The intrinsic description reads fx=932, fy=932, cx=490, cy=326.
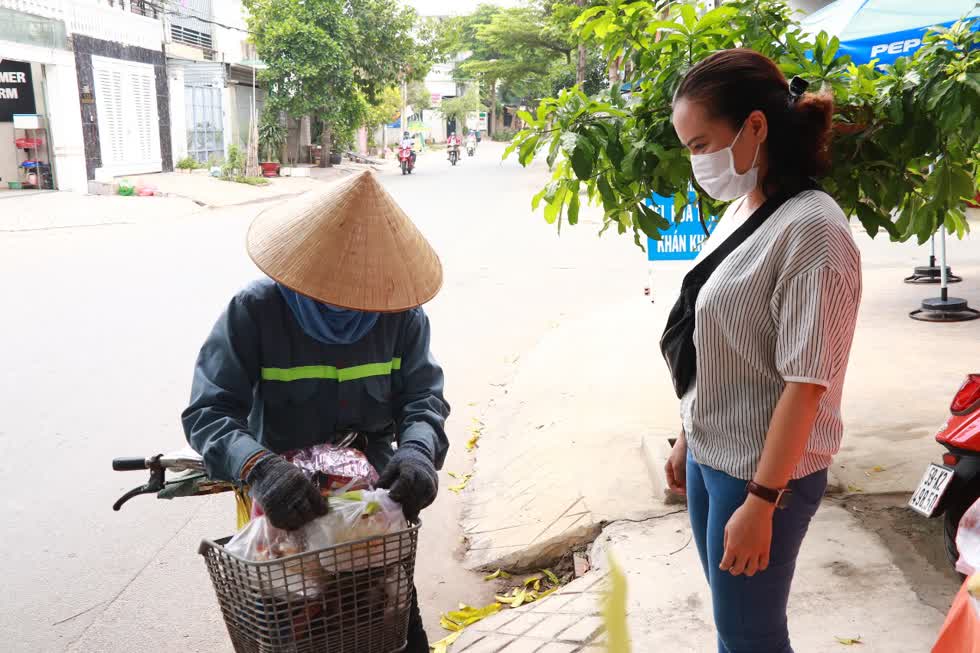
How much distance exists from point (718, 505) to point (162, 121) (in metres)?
25.7

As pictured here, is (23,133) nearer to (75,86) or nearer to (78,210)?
(75,86)

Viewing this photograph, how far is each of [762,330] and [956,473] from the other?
1712 millimetres

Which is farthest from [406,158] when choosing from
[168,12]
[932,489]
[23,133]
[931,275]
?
[932,489]

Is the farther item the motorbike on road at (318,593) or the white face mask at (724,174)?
the white face mask at (724,174)

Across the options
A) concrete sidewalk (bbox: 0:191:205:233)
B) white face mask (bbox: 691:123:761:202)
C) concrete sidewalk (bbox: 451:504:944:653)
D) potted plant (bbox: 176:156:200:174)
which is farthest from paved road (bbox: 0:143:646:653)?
potted plant (bbox: 176:156:200:174)

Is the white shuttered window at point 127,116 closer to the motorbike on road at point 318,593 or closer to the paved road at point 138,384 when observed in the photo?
the paved road at point 138,384

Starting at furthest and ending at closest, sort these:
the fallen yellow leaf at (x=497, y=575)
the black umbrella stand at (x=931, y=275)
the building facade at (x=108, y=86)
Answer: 1. the building facade at (x=108, y=86)
2. the black umbrella stand at (x=931, y=275)
3. the fallen yellow leaf at (x=497, y=575)

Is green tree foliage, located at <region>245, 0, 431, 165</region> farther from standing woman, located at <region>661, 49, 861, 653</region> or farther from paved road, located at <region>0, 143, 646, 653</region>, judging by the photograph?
standing woman, located at <region>661, 49, 861, 653</region>

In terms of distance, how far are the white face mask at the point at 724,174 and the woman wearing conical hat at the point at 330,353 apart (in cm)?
63

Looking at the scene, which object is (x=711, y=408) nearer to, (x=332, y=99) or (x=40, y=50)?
(x=40, y=50)

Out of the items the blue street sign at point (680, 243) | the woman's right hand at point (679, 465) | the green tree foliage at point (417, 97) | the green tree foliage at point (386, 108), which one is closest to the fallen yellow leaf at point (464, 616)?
the woman's right hand at point (679, 465)

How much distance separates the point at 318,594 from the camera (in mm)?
1647

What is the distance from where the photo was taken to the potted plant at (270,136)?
2953 cm

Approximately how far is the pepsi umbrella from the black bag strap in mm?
4918
